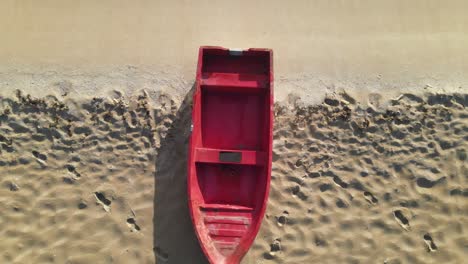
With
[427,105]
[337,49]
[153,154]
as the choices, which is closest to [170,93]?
[153,154]

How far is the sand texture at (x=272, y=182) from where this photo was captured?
476cm

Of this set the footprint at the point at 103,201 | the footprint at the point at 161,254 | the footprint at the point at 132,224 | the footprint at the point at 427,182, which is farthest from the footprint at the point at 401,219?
the footprint at the point at 103,201

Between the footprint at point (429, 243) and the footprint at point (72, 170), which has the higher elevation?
the footprint at point (72, 170)

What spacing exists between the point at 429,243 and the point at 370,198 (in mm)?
931

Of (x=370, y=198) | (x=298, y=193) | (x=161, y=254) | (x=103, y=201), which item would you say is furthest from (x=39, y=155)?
(x=370, y=198)

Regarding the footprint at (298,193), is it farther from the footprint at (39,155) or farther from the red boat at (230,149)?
the footprint at (39,155)

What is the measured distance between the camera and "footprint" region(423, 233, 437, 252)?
15.7 ft

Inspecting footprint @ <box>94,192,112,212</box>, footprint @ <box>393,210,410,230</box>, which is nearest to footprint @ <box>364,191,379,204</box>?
footprint @ <box>393,210,410,230</box>

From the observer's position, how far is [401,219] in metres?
4.92

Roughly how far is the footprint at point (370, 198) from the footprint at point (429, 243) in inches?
30.1

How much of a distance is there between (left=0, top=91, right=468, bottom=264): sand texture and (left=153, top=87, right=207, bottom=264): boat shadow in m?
0.01

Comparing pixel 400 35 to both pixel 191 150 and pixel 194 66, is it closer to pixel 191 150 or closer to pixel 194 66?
pixel 194 66

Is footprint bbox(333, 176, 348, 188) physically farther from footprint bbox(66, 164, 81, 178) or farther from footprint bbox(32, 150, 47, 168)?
footprint bbox(32, 150, 47, 168)

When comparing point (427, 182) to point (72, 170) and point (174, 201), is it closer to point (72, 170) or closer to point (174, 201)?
point (174, 201)
